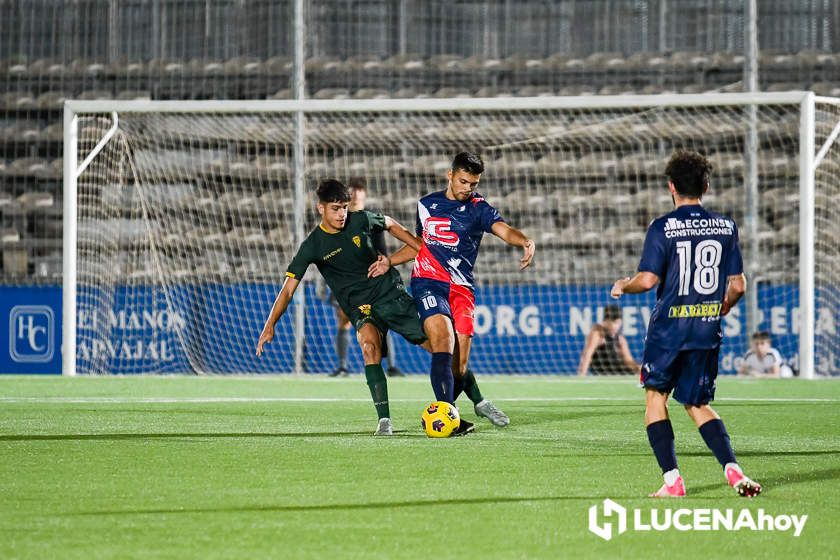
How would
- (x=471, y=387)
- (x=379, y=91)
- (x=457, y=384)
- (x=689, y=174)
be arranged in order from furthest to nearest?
(x=379, y=91)
(x=471, y=387)
(x=457, y=384)
(x=689, y=174)

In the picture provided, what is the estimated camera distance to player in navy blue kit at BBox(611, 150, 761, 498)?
18.5ft

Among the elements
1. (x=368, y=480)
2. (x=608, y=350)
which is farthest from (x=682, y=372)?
(x=608, y=350)

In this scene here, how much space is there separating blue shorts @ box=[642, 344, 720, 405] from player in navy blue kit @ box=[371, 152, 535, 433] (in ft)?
8.57

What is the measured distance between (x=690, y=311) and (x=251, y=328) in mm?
12660

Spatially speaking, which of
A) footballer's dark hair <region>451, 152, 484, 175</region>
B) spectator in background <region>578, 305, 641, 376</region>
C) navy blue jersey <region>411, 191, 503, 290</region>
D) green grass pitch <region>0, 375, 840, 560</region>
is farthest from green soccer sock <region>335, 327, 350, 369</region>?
footballer's dark hair <region>451, 152, 484, 175</region>

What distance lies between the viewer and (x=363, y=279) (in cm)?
879

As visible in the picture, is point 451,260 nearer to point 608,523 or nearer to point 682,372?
point 682,372

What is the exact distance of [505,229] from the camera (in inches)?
328

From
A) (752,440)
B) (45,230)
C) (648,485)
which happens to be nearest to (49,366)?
(45,230)

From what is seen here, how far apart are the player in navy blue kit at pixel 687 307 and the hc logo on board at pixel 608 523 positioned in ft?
1.45

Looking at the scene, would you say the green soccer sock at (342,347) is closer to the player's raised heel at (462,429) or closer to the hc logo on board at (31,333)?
the hc logo on board at (31,333)

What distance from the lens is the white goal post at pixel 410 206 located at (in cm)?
1611

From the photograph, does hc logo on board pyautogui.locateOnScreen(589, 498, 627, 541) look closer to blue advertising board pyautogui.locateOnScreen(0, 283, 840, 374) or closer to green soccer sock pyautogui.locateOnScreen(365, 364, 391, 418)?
green soccer sock pyautogui.locateOnScreen(365, 364, 391, 418)

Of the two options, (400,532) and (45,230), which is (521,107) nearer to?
(45,230)
